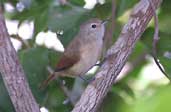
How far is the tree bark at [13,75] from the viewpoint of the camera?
1299mm

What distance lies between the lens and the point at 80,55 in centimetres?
231

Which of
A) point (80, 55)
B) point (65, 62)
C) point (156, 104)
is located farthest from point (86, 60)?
point (156, 104)

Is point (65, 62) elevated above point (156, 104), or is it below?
below

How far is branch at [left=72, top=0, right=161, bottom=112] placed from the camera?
1355 millimetres

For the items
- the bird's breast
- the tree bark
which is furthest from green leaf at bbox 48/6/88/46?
the tree bark

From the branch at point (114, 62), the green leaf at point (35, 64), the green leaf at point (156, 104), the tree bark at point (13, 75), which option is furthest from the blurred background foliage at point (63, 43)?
the green leaf at point (156, 104)

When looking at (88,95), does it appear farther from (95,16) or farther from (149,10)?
(95,16)

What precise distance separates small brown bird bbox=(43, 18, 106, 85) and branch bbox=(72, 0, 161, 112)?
0.69 metres

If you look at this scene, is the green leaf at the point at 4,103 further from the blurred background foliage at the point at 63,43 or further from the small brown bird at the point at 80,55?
the small brown bird at the point at 80,55

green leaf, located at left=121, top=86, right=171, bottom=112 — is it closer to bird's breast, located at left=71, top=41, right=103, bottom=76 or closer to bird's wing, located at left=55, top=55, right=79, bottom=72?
bird's wing, located at left=55, top=55, right=79, bottom=72

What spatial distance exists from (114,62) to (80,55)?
2.84 ft

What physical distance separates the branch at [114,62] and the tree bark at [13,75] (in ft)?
0.61

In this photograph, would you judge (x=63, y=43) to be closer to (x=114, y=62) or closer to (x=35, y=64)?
(x=35, y=64)

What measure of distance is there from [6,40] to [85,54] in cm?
106
